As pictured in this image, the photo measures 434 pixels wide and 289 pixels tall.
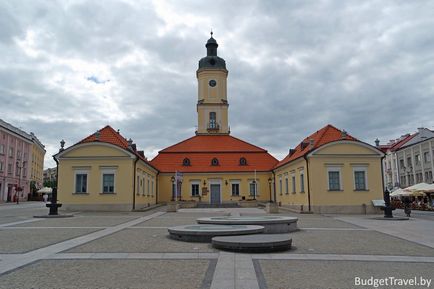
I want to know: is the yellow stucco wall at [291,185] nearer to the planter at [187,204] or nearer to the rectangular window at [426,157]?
the planter at [187,204]

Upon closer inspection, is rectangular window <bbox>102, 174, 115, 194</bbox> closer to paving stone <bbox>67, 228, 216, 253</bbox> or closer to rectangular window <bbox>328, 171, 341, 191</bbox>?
rectangular window <bbox>328, 171, 341, 191</bbox>

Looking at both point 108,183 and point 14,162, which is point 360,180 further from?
point 14,162

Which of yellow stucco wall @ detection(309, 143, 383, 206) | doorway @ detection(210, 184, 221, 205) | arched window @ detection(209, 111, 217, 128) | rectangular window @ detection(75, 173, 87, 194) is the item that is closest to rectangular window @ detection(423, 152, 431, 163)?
yellow stucco wall @ detection(309, 143, 383, 206)

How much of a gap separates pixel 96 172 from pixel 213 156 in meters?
17.4

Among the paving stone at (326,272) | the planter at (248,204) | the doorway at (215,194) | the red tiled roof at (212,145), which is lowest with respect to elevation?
the paving stone at (326,272)

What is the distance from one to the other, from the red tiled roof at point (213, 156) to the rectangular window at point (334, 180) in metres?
15.6

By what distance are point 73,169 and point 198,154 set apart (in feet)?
57.8

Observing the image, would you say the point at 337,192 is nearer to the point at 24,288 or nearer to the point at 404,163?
the point at 24,288

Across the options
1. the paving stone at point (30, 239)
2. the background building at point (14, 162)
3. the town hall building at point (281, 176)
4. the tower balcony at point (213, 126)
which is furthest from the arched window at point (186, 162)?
the paving stone at point (30, 239)

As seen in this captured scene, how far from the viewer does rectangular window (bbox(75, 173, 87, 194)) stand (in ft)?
98.1

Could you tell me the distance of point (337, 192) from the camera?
27.9 metres

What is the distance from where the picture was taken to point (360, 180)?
1120 inches

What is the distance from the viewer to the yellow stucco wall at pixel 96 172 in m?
29.5

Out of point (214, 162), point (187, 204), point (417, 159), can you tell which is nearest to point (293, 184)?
point (187, 204)
